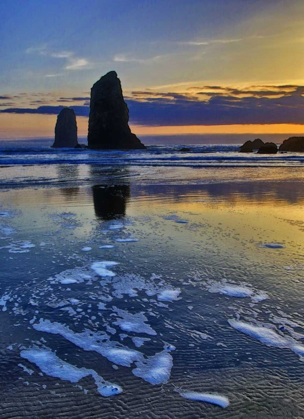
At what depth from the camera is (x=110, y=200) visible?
31.0ft

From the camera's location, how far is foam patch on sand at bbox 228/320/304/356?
2592 mm

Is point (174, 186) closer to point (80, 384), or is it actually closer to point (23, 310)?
point (23, 310)

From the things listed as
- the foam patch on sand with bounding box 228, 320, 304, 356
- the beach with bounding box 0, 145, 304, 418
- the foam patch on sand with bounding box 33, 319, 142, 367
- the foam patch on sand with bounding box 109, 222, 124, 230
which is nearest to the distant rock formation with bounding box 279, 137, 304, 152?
the beach with bounding box 0, 145, 304, 418

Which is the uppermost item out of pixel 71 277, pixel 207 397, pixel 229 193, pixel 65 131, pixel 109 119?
pixel 65 131

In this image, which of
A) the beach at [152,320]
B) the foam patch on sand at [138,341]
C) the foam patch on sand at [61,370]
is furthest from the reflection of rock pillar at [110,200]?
the foam patch on sand at [61,370]

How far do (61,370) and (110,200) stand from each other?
7247 millimetres

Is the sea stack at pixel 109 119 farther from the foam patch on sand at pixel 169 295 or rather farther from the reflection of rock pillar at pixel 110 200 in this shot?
the foam patch on sand at pixel 169 295

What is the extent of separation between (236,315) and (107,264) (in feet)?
6.15

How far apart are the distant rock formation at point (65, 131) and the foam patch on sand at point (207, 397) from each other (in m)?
130

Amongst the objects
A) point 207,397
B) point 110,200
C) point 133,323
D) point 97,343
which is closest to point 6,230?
point 110,200

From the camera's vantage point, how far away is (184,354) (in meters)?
2.51

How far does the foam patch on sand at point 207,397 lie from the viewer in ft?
6.75

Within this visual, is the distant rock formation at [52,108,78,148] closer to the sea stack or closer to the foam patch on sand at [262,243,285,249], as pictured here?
the sea stack

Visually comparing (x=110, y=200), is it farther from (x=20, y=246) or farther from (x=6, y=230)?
(x=20, y=246)
